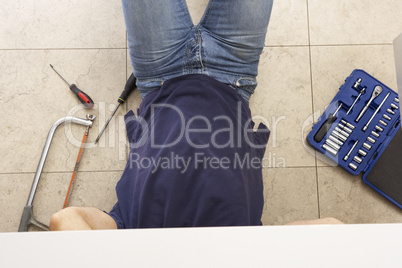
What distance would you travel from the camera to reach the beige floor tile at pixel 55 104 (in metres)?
1.15

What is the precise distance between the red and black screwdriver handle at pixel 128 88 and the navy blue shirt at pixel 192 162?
0.19 meters

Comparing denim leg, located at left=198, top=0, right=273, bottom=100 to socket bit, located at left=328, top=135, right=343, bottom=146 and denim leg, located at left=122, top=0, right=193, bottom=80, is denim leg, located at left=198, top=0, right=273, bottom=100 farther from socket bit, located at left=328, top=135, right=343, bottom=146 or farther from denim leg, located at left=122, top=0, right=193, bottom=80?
socket bit, located at left=328, top=135, right=343, bottom=146

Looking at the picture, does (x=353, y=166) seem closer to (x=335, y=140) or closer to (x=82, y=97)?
(x=335, y=140)

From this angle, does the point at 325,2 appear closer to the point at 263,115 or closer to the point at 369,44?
the point at 369,44

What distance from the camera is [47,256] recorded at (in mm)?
346

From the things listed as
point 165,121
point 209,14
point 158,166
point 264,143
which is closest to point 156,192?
point 158,166

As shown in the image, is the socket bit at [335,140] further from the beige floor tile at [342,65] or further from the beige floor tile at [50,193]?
the beige floor tile at [50,193]

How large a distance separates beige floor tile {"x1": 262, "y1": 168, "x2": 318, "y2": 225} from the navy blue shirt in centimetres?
22

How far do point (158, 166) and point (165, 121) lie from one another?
0.44 ft

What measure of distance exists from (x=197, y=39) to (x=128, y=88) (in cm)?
35

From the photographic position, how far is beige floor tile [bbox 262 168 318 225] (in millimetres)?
1148

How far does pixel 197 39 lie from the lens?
92cm

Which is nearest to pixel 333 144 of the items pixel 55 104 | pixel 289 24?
pixel 289 24

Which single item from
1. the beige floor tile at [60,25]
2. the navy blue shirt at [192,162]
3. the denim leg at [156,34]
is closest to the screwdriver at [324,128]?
the navy blue shirt at [192,162]
